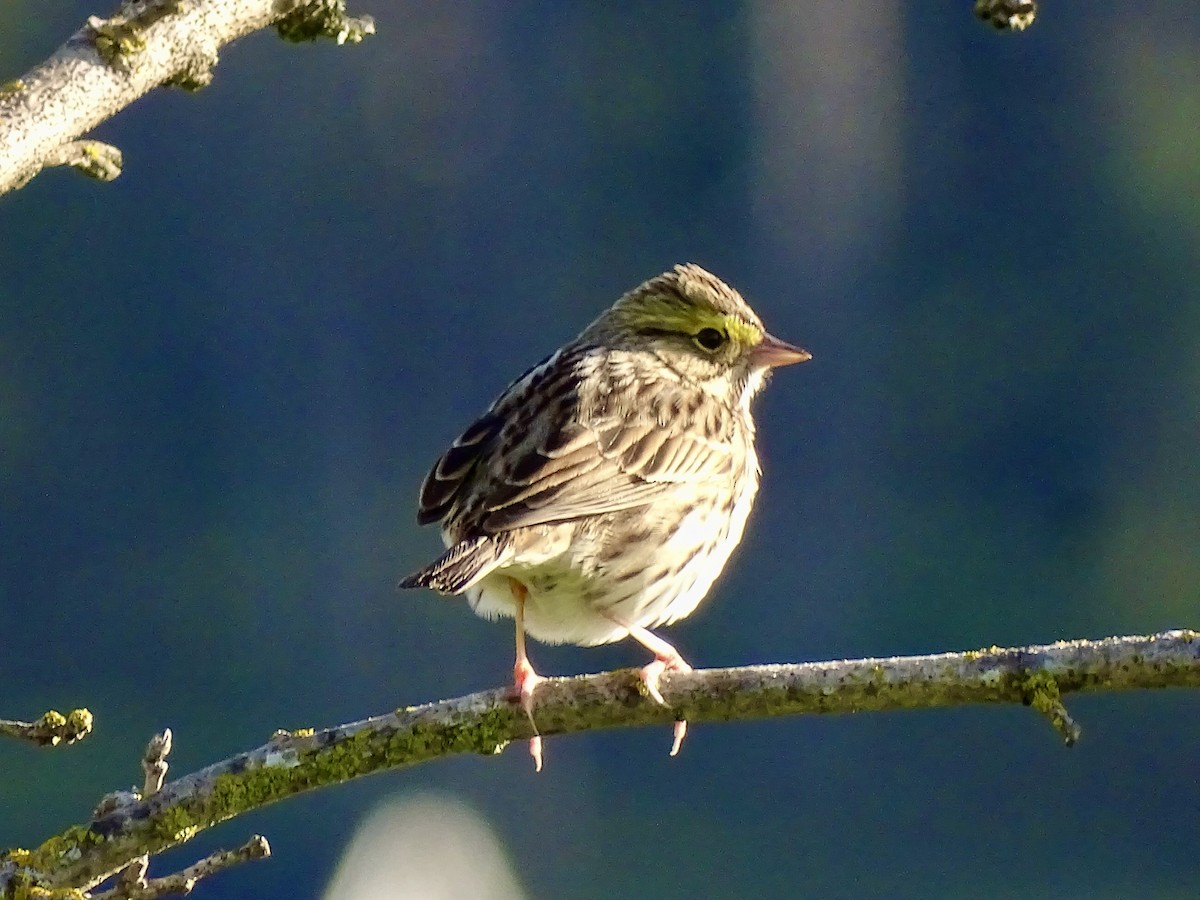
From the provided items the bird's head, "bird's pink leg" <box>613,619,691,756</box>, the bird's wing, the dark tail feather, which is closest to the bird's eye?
the bird's head

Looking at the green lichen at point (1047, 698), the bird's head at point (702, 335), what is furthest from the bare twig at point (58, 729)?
the bird's head at point (702, 335)

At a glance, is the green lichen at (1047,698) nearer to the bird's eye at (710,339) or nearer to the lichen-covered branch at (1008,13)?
the lichen-covered branch at (1008,13)

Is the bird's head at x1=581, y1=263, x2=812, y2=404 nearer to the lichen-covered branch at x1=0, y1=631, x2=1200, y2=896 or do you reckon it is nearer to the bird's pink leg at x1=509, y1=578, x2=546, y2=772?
the bird's pink leg at x1=509, y1=578, x2=546, y2=772

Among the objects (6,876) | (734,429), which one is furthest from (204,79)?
(734,429)

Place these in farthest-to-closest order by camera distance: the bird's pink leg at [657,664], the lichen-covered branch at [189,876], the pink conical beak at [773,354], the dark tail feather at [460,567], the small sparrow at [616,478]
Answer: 1. the pink conical beak at [773,354]
2. the small sparrow at [616,478]
3. the dark tail feather at [460,567]
4. the bird's pink leg at [657,664]
5. the lichen-covered branch at [189,876]

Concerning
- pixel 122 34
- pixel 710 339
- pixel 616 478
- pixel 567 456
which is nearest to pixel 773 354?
pixel 710 339

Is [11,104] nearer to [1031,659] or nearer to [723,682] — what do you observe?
[723,682]

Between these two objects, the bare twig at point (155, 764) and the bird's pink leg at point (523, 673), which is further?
the bird's pink leg at point (523, 673)

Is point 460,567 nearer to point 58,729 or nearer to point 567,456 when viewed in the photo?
point 567,456
